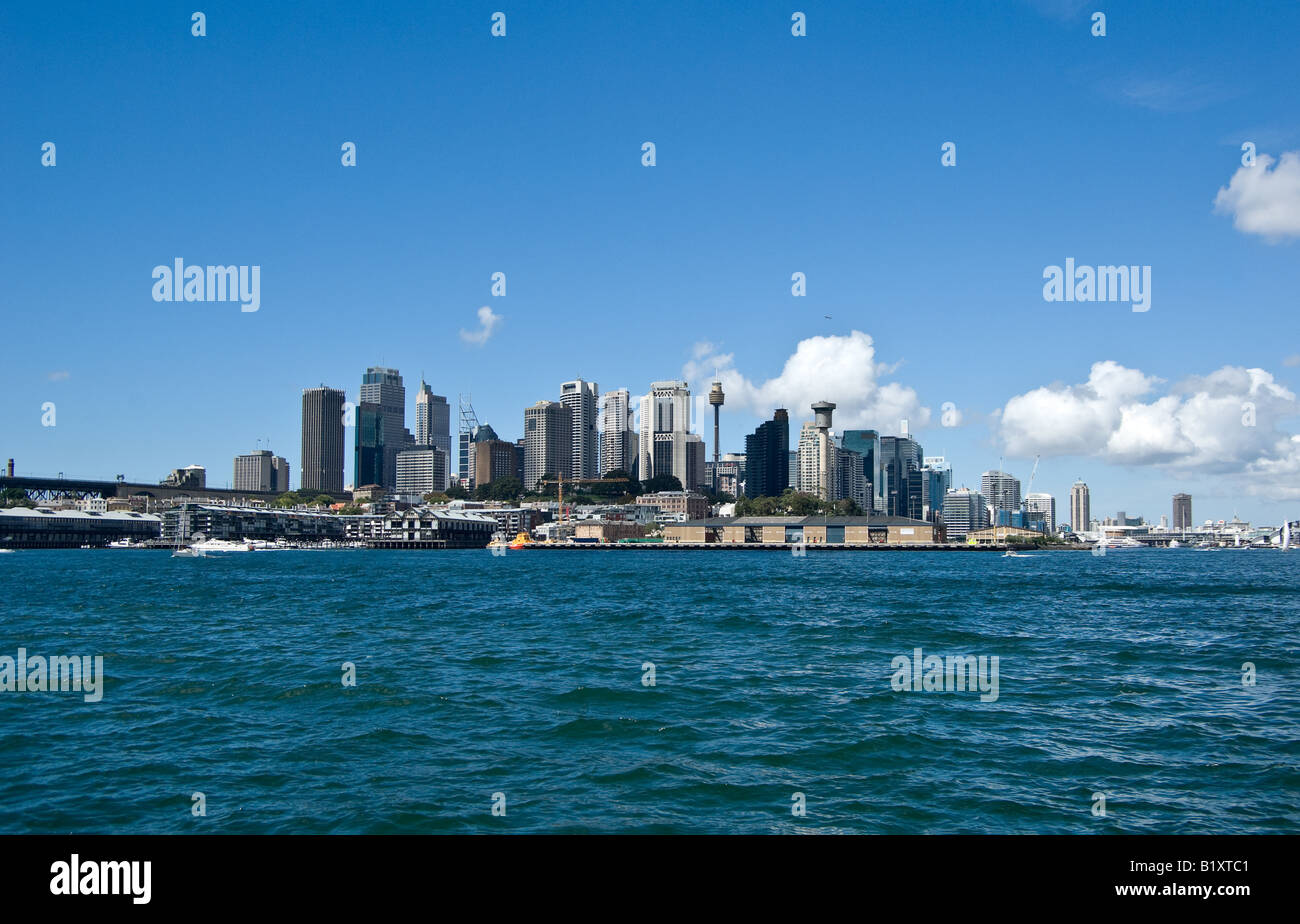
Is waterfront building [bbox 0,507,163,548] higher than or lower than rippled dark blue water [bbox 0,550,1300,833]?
lower

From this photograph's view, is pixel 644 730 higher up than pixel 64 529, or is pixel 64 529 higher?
pixel 644 730

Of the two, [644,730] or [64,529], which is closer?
[644,730]

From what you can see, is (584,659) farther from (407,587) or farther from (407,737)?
(407,587)

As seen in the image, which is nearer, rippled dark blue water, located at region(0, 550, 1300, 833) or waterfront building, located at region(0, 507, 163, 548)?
rippled dark blue water, located at region(0, 550, 1300, 833)

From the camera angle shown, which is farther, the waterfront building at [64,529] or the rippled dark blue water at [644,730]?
the waterfront building at [64,529]

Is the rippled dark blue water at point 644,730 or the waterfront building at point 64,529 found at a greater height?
the rippled dark blue water at point 644,730

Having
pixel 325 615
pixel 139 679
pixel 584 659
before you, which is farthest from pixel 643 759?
pixel 325 615
